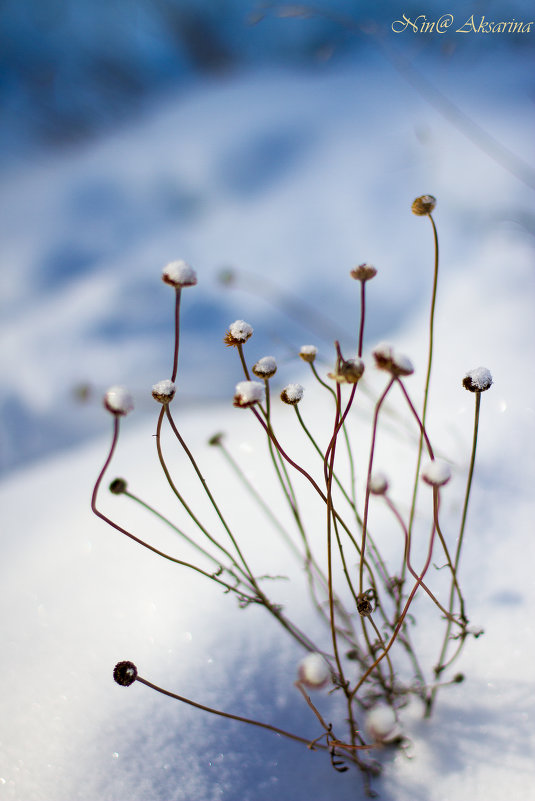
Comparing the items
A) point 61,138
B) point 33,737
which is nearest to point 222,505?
point 33,737

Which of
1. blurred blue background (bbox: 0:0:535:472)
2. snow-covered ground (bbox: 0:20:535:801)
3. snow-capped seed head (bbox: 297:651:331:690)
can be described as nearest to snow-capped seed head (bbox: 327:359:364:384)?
snow-capped seed head (bbox: 297:651:331:690)

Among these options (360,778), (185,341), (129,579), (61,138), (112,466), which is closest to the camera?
(360,778)

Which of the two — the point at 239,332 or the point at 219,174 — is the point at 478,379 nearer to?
the point at 239,332

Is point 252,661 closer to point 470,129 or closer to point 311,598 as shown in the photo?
point 311,598

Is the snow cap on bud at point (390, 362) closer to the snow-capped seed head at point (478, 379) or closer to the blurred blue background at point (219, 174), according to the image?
the snow-capped seed head at point (478, 379)

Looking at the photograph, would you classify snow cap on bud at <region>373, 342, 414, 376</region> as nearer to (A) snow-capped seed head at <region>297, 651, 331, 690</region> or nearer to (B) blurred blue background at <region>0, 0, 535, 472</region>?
(A) snow-capped seed head at <region>297, 651, 331, 690</region>

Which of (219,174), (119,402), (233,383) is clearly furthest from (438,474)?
(219,174)
